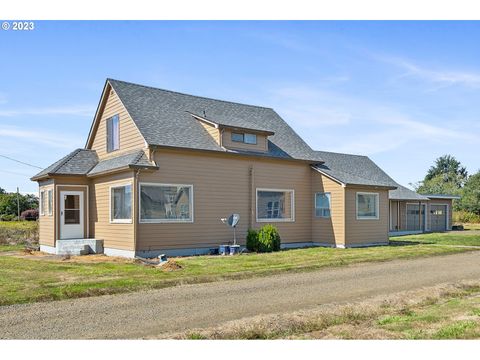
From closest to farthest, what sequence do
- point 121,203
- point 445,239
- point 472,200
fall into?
point 121,203, point 445,239, point 472,200

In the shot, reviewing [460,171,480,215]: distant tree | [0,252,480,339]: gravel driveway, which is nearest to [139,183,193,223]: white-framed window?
[0,252,480,339]: gravel driveway

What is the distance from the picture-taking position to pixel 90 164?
2048 cm

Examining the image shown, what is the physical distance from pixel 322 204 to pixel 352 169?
624cm

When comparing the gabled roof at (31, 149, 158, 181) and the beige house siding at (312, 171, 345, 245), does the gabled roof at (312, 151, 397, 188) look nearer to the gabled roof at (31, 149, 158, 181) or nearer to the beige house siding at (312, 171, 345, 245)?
the beige house siding at (312, 171, 345, 245)

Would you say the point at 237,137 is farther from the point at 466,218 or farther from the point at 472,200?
the point at 472,200

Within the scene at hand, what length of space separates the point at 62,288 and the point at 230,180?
9870 millimetres

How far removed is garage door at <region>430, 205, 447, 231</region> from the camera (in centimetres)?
3647

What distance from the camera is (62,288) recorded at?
10125 mm

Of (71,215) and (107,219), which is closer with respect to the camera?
(107,219)

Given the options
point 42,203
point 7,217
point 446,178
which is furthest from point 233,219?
point 446,178

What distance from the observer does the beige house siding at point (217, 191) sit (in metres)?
17.2

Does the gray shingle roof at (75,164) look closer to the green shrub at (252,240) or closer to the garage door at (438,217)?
the green shrub at (252,240)

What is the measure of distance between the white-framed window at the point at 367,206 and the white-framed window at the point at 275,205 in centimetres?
286

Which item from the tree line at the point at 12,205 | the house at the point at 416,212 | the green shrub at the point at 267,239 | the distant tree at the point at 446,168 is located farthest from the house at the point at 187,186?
the distant tree at the point at 446,168
